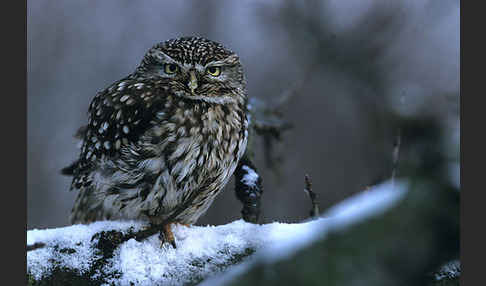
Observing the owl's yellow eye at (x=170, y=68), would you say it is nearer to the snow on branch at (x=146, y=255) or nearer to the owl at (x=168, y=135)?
the owl at (x=168, y=135)

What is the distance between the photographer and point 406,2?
342cm

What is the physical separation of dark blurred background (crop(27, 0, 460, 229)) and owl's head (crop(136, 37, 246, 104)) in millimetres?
586

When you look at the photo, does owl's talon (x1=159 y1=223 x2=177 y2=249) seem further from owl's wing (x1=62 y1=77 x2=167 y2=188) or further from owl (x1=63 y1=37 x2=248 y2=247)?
owl's wing (x1=62 y1=77 x2=167 y2=188)

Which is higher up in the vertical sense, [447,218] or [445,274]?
[447,218]

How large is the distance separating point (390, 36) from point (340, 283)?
2.90 meters

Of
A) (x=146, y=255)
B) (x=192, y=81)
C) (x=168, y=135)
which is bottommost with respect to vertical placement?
(x=146, y=255)

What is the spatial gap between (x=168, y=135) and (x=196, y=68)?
1.32ft

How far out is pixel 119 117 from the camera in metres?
2.58

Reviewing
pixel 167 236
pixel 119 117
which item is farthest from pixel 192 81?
pixel 167 236

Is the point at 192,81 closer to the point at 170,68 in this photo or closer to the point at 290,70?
the point at 170,68

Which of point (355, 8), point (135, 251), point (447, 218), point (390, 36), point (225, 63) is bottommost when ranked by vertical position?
point (135, 251)

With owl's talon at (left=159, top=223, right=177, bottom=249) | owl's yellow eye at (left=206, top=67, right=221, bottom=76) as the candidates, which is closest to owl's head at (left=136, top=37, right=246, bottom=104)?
owl's yellow eye at (left=206, top=67, right=221, bottom=76)

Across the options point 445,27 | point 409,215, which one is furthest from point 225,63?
point 409,215

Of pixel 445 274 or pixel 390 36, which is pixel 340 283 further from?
pixel 390 36
